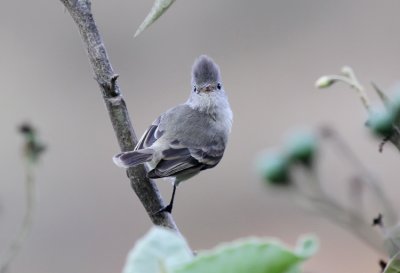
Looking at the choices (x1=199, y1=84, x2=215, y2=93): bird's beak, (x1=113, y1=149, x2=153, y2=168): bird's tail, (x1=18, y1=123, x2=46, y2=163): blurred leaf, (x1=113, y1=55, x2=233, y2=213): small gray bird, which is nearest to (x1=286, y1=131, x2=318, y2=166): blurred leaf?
A: (x1=18, y1=123, x2=46, y2=163): blurred leaf

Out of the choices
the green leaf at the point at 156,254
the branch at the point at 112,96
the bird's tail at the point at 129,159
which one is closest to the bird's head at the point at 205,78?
the bird's tail at the point at 129,159

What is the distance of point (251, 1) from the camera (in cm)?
1383

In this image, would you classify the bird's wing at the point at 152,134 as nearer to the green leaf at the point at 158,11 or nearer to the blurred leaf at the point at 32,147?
the blurred leaf at the point at 32,147

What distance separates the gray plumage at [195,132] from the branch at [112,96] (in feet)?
5.01

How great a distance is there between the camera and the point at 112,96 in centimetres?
167

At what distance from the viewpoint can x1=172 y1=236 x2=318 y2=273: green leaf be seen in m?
0.80

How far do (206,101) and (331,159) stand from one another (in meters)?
6.41

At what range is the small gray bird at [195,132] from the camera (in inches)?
140

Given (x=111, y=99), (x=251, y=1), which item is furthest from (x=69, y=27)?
(x=111, y=99)

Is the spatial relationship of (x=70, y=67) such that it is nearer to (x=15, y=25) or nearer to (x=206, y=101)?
(x=15, y=25)

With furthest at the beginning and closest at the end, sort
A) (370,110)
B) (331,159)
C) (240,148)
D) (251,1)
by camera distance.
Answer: (251,1), (240,148), (331,159), (370,110)

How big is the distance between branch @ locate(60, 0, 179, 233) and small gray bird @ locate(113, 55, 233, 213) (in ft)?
4.98

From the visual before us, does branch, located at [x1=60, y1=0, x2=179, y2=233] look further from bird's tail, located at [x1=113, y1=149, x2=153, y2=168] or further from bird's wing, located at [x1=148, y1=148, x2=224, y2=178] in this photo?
bird's wing, located at [x1=148, y1=148, x2=224, y2=178]

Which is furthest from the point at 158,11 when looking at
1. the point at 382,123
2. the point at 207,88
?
the point at 207,88
